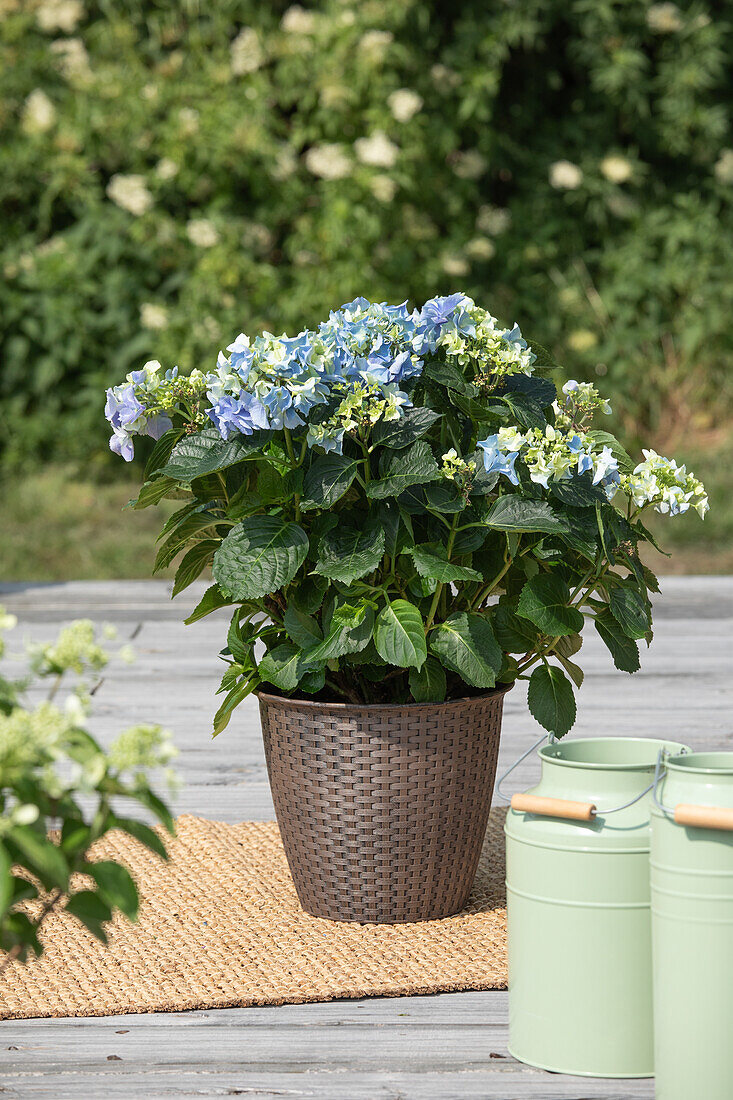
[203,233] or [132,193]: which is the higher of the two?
[132,193]

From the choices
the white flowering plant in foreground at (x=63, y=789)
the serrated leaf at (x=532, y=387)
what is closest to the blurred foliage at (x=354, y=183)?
the serrated leaf at (x=532, y=387)

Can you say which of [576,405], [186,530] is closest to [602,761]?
[576,405]

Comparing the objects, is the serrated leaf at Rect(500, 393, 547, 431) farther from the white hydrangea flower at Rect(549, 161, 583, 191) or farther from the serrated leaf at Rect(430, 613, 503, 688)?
the white hydrangea flower at Rect(549, 161, 583, 191)

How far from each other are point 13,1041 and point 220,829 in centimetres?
68

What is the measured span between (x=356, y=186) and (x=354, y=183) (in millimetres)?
16

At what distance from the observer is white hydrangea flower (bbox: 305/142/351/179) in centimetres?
456

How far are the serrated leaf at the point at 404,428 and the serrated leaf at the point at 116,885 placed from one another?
0.76 m

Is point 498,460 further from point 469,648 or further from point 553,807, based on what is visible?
point 553,807

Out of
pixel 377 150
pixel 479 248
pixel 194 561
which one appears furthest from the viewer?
pixel 479 248

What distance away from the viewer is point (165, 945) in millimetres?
1613

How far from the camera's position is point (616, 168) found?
16.5ft

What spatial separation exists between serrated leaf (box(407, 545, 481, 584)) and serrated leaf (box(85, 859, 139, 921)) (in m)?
0.69

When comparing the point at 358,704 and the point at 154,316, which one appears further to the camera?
the point at 154,316

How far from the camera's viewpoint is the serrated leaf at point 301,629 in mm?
1616
